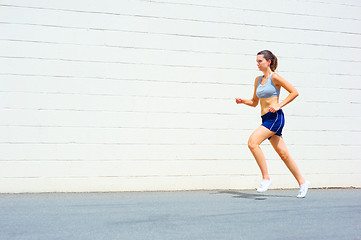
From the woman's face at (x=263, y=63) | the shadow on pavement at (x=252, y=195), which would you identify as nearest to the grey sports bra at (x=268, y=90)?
the woman's face at (x=263, y=63)

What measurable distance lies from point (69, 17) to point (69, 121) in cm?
128

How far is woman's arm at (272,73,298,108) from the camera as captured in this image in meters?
6.29

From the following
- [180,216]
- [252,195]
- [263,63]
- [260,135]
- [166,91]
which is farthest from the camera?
[166,91]

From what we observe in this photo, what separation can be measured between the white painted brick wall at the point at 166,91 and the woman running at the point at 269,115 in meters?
0.83

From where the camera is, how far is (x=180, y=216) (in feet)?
16.5

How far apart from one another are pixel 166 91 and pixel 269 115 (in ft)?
4.61

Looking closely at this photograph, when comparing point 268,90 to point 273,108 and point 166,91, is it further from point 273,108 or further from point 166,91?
point 166,91

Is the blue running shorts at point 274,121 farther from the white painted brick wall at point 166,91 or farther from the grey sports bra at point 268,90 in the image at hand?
the white painted brick wall at point 166,91

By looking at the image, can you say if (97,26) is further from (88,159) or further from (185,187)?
(185,187)

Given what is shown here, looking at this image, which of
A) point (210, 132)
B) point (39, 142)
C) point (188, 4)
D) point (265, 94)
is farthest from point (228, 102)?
point (39, 142)

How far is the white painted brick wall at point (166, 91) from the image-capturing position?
6559mm

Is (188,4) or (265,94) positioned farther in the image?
(188,4)

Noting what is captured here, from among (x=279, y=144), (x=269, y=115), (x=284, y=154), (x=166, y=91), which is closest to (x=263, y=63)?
(x=269, y=115)

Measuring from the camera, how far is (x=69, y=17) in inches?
263
